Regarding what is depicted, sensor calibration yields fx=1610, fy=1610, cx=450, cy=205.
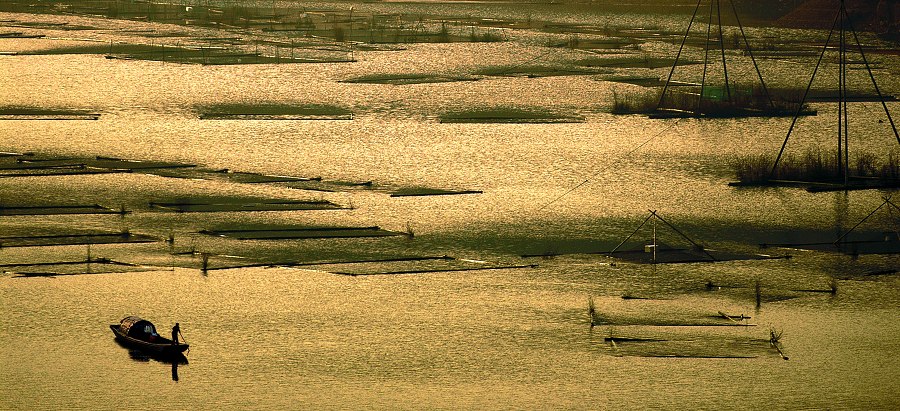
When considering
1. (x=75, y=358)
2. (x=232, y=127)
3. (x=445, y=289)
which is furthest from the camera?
(x=232, y=127)

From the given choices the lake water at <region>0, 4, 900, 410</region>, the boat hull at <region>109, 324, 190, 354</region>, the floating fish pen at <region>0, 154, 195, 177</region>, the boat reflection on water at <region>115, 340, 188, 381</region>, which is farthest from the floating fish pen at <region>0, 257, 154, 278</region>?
the floating fish pen at <region>0, 154, 195, 177</region>

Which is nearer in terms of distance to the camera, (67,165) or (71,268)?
(71,268)

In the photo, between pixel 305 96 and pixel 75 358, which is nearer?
pixel 75 358

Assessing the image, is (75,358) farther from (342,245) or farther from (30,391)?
(342,245)

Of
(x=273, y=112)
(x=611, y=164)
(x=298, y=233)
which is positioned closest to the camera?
(x=298, y=233)

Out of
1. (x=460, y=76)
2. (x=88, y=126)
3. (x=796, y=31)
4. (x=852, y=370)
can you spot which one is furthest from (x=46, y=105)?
(x=796, y=31)

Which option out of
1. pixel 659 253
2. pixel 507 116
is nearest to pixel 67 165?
pixel 507 116

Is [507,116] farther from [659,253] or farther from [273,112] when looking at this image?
[659,253]

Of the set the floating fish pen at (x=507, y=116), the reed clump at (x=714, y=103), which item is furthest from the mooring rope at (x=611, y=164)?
the floating fish pen at (x=507, y=116)
